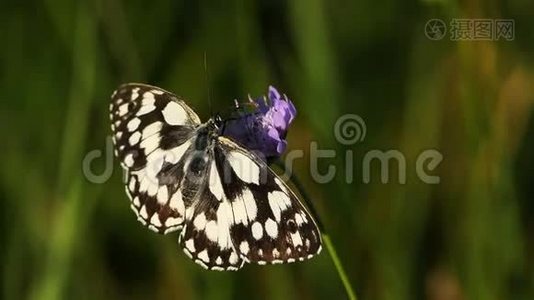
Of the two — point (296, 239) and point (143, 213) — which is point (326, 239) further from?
point (143, 213)

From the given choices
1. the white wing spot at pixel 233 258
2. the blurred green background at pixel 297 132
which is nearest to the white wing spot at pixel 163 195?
the white wing spot at pixel 233 258

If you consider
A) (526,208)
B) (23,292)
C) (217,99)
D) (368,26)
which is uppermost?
(368,26)

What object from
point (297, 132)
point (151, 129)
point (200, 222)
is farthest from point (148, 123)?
point (297, 132)

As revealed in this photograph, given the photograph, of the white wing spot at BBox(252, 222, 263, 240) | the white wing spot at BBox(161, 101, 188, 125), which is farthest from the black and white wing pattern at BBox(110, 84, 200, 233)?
the white wing spot at BBox(252, 222, 263, 240)

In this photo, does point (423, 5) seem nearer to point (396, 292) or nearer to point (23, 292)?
point (396, 292)

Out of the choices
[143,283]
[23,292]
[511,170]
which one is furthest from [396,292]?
[23,292]

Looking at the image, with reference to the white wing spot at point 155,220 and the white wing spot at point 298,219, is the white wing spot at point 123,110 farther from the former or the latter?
the white wing spot at point 298,219
